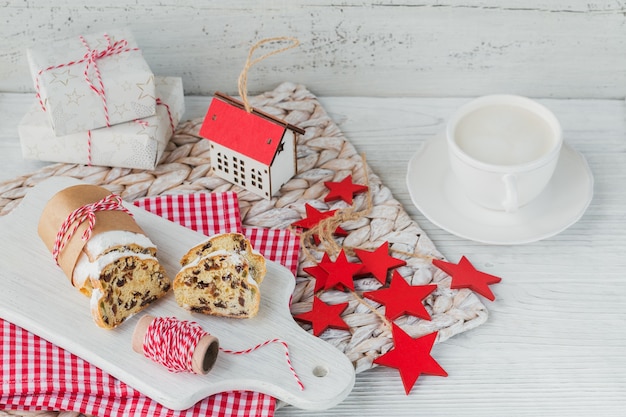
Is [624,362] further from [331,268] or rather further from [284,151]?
[284,151]

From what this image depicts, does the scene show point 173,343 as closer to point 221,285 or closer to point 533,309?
point 221,285

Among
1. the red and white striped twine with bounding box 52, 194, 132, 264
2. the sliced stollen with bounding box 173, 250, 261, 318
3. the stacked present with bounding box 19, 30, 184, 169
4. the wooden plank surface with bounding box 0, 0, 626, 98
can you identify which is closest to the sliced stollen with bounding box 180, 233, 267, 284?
the sliced stollen with bounding box 173, 250, 261, 318

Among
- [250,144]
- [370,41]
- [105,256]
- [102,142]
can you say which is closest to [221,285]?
[105,256]

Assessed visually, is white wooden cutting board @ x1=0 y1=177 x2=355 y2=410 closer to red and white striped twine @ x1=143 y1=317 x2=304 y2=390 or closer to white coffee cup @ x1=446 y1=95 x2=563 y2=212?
red and white striped twine @ x1=143 y1=317 x2=304 y2=390

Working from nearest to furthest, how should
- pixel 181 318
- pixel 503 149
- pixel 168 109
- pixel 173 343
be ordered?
1. pixel 173 343
2. pixel 181 318
3. pixel 503 149
4. pixel 168 109

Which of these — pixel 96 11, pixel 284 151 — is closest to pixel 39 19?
pixel 96 11

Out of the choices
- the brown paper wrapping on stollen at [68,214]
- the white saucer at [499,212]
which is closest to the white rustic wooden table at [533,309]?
the white saucer at [499,212]
